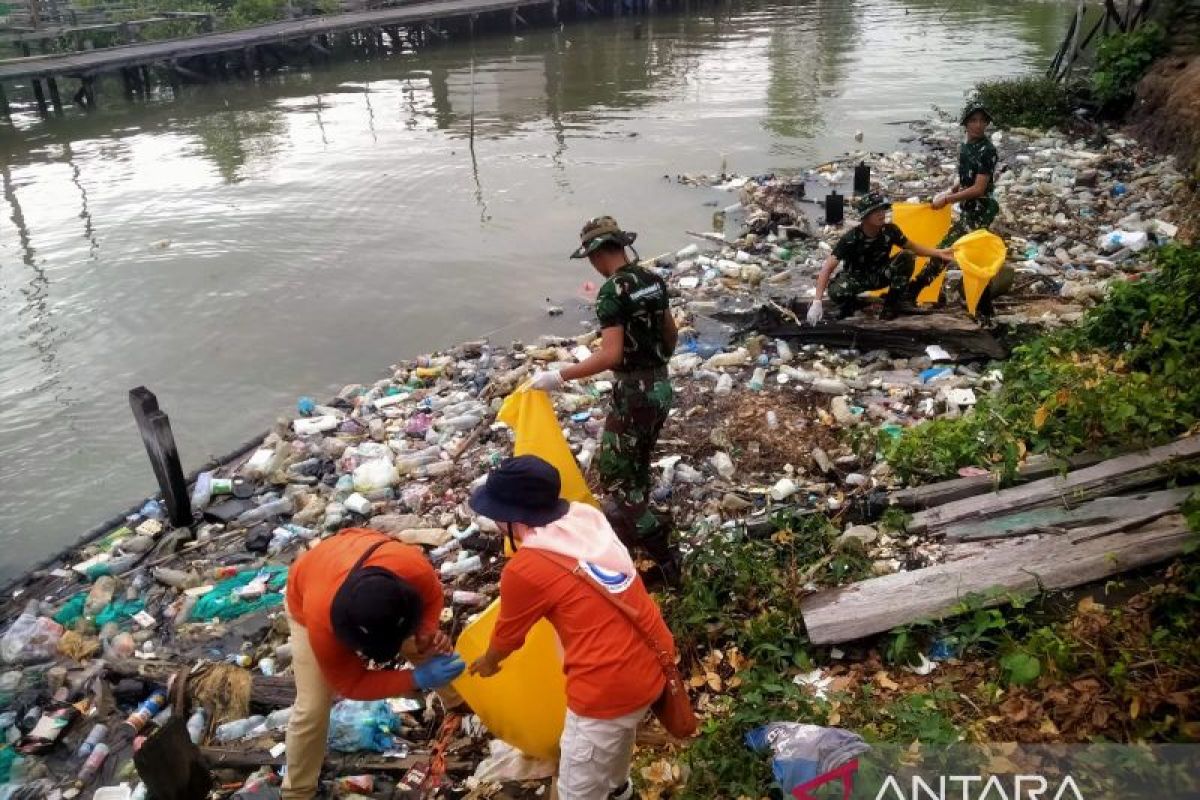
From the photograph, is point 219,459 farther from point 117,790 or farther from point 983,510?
point 983,510

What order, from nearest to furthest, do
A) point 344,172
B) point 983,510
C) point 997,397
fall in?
point 983,510 < point 997,397 < point 344,172

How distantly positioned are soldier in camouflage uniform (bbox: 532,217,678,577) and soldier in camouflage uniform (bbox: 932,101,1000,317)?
13.5 ft

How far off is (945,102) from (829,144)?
4.60 metres

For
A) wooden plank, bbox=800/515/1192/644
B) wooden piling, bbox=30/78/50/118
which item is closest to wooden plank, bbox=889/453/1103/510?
wooden plank, bbox=800/515/1192/644

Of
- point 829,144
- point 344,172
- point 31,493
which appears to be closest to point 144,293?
point 31,493

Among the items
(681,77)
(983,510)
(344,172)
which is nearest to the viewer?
(983,510)

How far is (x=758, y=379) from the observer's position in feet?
21.6

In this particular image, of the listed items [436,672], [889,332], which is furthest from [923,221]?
[436,672]

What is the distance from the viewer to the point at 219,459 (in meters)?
7.14

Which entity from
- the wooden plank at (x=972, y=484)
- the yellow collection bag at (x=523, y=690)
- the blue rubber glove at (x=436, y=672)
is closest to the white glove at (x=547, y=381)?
the yellow collection bag at (x=523, y=690)

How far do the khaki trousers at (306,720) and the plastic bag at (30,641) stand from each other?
242 cm

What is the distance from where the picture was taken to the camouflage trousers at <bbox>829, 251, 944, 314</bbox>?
6594 mm

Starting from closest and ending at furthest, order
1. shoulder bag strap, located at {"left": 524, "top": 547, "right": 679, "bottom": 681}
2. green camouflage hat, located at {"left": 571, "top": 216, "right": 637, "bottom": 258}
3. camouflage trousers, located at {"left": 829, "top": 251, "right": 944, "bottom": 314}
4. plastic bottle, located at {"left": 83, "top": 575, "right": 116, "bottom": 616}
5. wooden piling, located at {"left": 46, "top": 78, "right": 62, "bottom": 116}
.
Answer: shoulder bag strap, located at {"left": 524, "top": 547, "right": 679, "bottom": 681} < green camouflage hat, located at {"left": 571, "top": 216, "right": 637, "bottom": 258} < plastic bottle, located at {"left": 83, "top": 575, "right": 116, "bottom": 616} < camouflage trousers, located at {"left": 829, "top": 251, "right": 944, "bottom": 314} < wooden piling, located at {"left": 46, "top": 78, "right": 62, "bottom": 116}

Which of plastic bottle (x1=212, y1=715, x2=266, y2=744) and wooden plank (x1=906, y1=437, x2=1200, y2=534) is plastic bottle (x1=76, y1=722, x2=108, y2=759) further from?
wooden plank (x1=906, y1=437, x2=1200, y2=534)
